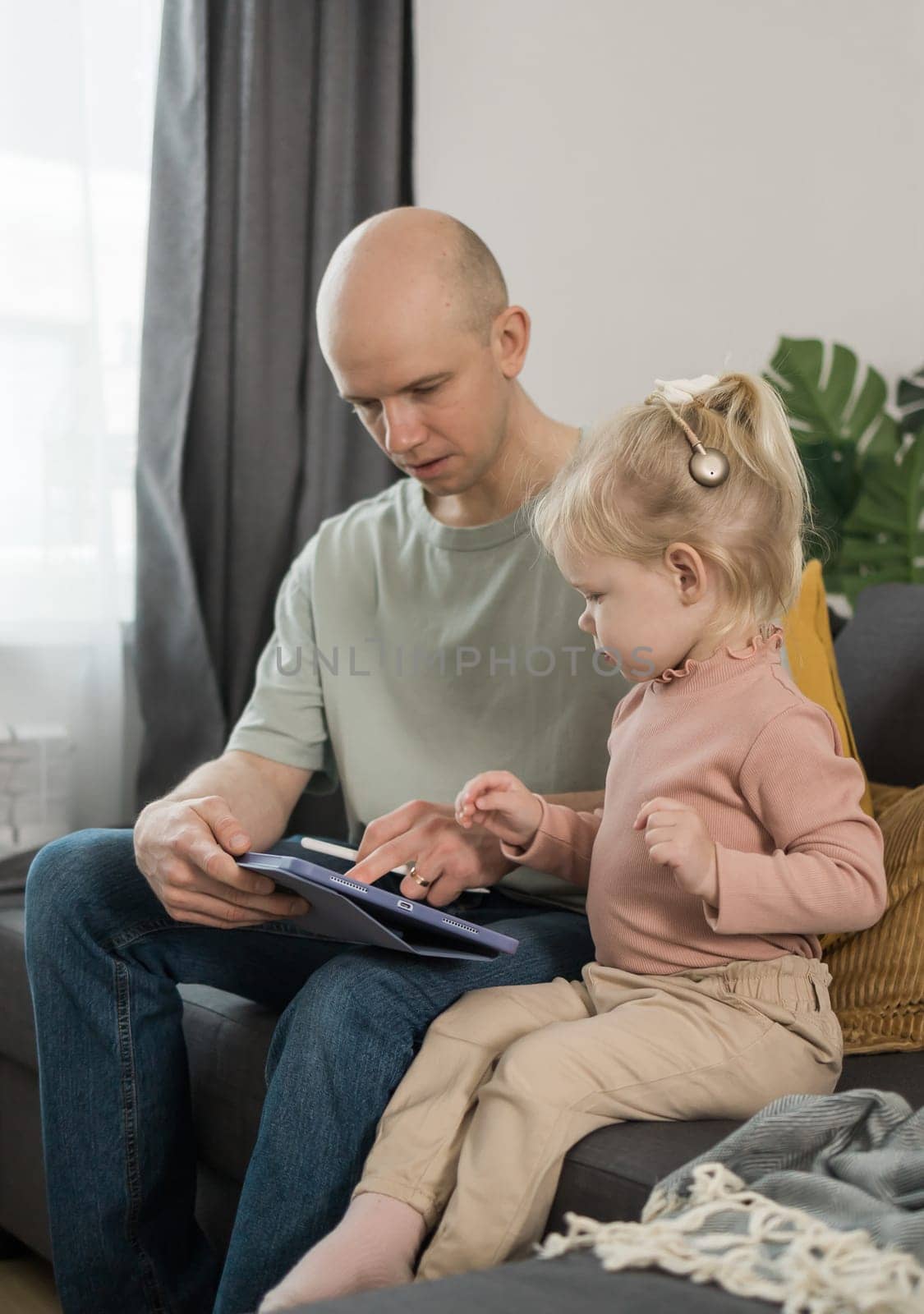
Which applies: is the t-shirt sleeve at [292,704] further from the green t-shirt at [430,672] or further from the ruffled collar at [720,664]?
the ruffled collar at [720,664]

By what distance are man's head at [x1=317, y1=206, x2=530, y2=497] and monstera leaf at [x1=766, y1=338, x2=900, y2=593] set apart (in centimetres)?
74

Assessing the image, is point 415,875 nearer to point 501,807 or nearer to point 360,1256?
point 501,807

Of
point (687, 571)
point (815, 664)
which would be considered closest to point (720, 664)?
point (687, 571)

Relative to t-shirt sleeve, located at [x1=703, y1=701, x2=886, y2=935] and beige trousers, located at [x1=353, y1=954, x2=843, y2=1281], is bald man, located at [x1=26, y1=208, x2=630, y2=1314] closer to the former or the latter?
beige trousers, located at [x1=353, y1=954, x2=843, y2=1281]

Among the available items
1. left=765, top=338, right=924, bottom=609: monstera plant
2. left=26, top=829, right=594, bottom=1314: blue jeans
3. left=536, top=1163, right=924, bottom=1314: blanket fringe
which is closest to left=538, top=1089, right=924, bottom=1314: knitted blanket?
left=536, top=1163, right=924, bottom=1314: blanket fringe

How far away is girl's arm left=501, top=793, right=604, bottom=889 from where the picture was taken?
51.5 inches

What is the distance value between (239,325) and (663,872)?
5.51 ft

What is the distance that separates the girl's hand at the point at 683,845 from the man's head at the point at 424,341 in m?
0.62

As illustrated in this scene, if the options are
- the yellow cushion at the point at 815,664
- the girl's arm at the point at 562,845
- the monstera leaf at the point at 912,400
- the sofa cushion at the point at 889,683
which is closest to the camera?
the girl's arm at the point at 562,845

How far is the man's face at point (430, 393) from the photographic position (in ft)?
4.93

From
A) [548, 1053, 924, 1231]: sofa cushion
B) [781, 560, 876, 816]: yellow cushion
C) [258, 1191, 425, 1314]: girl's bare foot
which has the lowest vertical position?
[258, 1191, 425, 1314]: girl's bare foot

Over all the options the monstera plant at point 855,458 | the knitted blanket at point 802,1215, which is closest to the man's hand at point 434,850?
the knitted blanket at point 802,1215

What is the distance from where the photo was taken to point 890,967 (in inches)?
49.4

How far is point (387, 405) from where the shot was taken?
1.53 m
